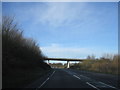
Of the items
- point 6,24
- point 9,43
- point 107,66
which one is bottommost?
point 107,66

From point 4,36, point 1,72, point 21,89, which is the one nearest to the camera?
point 21,89

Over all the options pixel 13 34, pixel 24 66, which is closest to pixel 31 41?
pixel 24 66

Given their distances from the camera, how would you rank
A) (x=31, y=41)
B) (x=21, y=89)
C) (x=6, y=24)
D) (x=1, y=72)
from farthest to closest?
(x=31, y=41), (x=6, y=24), (x=1, y=72), (x=21, y=89)

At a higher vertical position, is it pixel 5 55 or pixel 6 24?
pixel 6 24

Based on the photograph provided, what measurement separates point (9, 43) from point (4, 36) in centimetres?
165

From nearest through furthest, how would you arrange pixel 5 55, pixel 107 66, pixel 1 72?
pixel 1 72 → pixel 5 55 → pixel 107 66

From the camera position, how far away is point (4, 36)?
28188 mm

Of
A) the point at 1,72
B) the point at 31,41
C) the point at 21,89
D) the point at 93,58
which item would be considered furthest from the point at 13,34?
the point at 93,58

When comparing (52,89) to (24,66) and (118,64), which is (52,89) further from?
(118,64)

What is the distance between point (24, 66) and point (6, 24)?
16.0m

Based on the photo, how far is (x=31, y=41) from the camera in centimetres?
6197

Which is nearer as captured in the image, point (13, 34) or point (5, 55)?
point (5, 55)

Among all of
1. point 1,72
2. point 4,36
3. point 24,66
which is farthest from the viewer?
point 24,66

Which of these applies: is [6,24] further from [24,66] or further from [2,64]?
[24,66]
